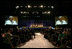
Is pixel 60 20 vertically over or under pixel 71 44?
over

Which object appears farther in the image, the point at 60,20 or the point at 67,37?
the point at 60,20

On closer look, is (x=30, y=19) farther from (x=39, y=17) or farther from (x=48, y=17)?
(x=48, y=17)

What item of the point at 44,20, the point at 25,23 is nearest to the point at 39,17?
the point at 44,20

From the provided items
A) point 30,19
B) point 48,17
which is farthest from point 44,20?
point 30,19

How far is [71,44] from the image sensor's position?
12.9 feet

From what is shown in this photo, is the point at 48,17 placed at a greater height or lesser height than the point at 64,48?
greater

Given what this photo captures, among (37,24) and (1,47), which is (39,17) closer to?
(37,24)

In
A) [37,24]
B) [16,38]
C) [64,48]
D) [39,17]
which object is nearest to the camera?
[64,48]

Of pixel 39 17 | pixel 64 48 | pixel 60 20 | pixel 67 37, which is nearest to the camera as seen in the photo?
pixel 64 48

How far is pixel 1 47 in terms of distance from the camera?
3.26 m

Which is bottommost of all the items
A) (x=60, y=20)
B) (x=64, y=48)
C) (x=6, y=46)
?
(x=64, y=48)

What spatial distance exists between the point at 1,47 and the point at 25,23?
1425 centimetres

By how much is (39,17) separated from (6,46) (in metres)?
14.0

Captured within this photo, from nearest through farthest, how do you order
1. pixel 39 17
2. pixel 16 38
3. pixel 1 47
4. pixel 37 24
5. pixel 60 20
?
pixel 1 47 < pixel 16 38 < pixel 60 20 < pixel 39 17 < pixel 37 24
